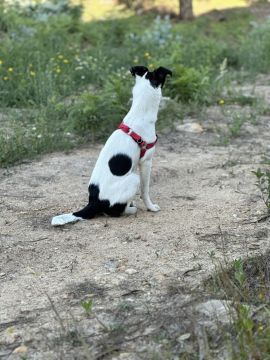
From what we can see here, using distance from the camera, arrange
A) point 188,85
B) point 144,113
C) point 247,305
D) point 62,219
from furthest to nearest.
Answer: point 188,85, point 144,113, point 62,219, point 247,305

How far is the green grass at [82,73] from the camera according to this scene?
7.15 metres

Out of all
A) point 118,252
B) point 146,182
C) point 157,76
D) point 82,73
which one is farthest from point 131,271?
point 82,73

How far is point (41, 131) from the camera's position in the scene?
22.6 ft

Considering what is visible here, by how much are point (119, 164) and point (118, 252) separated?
0.81 metres

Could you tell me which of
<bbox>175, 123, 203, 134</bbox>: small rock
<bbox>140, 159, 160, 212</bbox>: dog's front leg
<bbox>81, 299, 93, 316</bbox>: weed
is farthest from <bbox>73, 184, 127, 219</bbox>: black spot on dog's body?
<bbox>175, 123, 203, 134</bbox>: small rock

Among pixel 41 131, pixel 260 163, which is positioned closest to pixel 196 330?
pixel 260 163

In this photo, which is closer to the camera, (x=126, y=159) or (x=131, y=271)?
(x=131, y=271)

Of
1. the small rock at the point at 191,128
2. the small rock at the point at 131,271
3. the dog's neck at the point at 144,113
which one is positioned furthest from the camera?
the small rock at the point at 191,128

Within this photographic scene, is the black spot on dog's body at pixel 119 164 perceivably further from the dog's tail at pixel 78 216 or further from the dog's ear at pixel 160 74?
the dog's ear at pixel 160 74

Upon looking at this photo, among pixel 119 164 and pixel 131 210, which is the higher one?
pixel 119 164

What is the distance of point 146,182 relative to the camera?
5.15 meters

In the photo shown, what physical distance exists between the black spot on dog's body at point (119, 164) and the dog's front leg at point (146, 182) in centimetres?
18

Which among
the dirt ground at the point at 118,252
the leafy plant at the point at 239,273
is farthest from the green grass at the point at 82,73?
the leafy plant at the point at 239,273

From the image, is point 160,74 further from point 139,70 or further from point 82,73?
point 82,73
